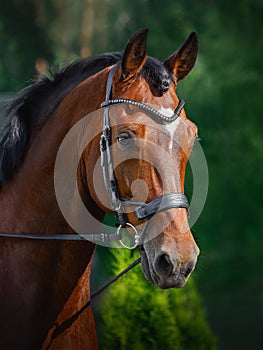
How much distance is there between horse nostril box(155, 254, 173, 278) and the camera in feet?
8.21

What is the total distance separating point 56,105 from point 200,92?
956 centimetres

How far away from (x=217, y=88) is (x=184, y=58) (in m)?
9.60

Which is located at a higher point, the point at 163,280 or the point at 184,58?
the point at 184,58

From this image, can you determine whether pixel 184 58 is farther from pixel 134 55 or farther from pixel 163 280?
pixel 163 280

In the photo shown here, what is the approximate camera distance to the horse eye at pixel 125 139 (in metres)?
2.68

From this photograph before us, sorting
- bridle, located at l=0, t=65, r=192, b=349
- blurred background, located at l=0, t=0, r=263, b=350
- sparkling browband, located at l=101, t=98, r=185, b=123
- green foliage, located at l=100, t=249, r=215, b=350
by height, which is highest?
sparkling browband, located at l=101, t=98, r=185, b=123

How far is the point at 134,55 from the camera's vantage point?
2.76 m

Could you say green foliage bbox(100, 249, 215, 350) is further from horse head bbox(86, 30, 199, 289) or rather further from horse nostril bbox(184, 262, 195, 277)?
horse nostril bbox(184, 262, 195, 277)

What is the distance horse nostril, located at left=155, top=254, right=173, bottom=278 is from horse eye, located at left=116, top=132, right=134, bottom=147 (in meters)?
0.52

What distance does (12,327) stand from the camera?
2.91 meters

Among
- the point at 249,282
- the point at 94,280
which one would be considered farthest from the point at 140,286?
the point at 249,282

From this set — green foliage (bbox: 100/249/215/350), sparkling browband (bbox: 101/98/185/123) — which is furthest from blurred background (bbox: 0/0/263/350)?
sparkling browband (bbox: 101/98/185/123)

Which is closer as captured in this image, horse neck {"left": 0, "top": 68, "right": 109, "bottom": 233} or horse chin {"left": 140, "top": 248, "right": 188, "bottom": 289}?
horse chin {"left": 140, "top": 248, "right": 188, "bottom": 289}

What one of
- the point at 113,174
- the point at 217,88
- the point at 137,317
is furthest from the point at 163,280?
the point at 217,88
